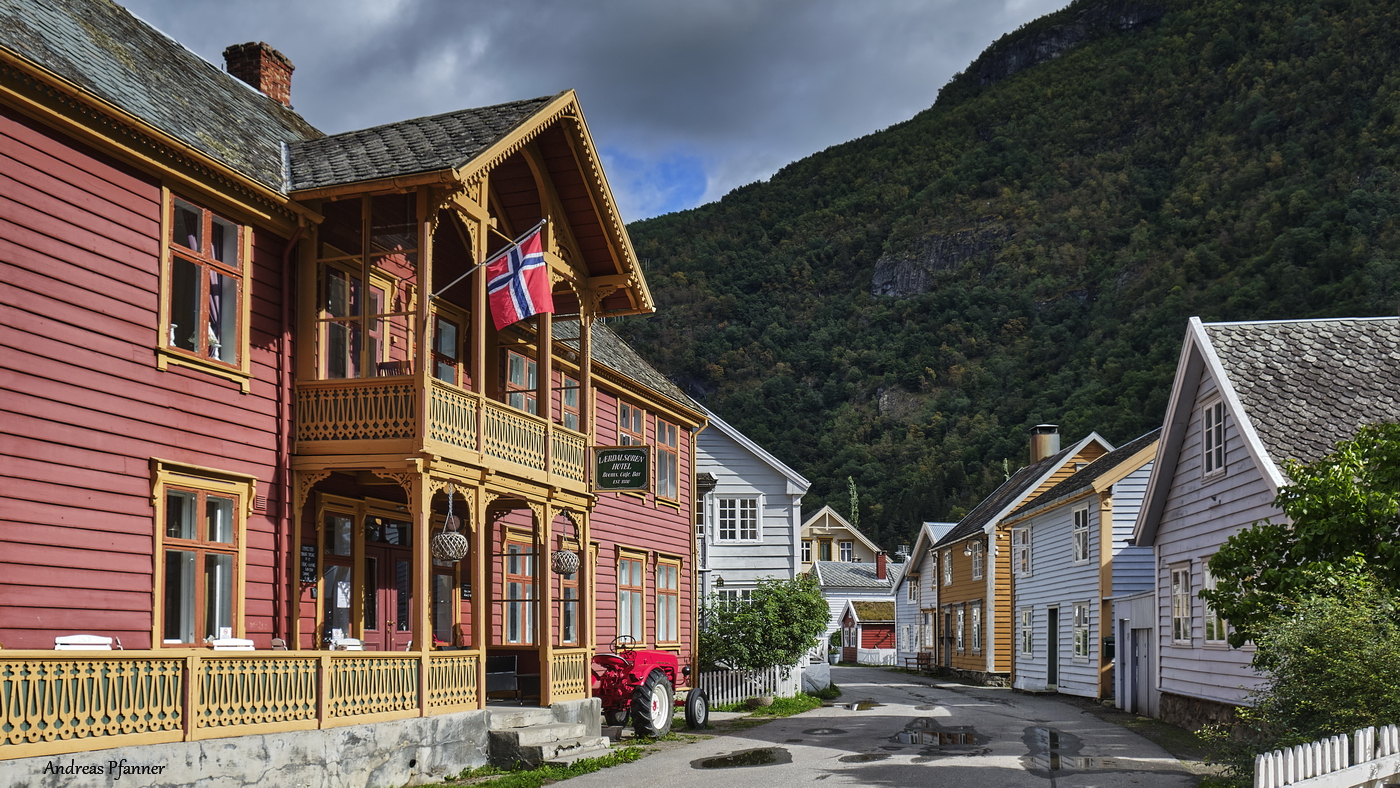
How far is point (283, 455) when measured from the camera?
53.1 feet

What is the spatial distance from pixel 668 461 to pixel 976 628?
23.6 m

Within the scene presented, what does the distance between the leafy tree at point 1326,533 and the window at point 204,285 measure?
1258 centimetres

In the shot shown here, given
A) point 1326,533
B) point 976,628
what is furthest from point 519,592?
point 976,628

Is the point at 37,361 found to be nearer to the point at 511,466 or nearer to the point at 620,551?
the point at 511,466

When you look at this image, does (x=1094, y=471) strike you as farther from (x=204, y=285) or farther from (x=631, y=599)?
(x=204, y=285)

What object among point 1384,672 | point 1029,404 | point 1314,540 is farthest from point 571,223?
point 1029,404

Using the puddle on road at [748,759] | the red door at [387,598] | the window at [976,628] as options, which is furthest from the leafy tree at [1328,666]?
the window at [976,628]

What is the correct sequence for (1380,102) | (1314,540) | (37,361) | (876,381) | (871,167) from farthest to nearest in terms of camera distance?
(871,167) < (876,381) < (1380,102) < (1314,540) < (37,361)

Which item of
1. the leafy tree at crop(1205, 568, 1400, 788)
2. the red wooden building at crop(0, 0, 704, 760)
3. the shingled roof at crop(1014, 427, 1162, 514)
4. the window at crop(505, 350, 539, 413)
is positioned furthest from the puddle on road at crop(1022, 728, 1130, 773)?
the shingled roof at crop(1014, 427, 1162, 514)

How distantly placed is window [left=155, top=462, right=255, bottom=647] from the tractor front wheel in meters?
8.09

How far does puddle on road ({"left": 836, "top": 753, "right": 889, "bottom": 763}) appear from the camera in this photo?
18497 millimetres

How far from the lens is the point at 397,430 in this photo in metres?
16.0

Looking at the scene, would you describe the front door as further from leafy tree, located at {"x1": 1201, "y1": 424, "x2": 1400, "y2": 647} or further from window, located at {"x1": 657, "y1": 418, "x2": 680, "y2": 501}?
window, located at {"x1": 657, "y1": 418, "x2": 680, "y2": 501}

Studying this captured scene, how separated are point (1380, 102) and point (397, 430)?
86326 millimetres
